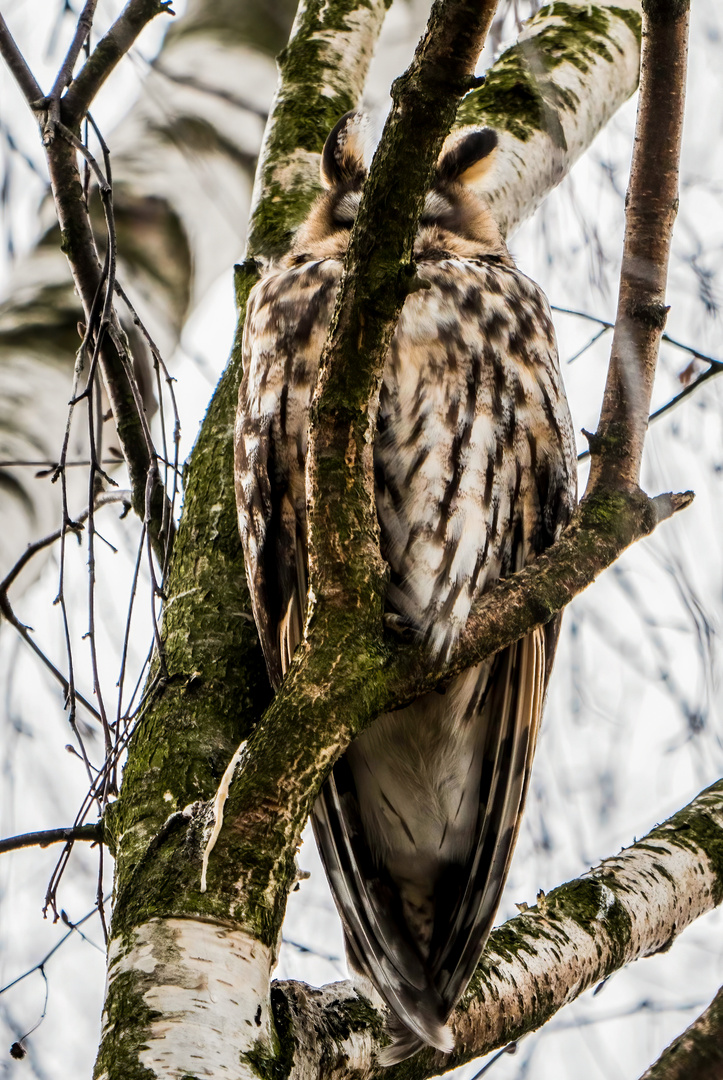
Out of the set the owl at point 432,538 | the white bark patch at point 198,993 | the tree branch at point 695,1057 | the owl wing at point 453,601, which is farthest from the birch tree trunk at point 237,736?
the tree branch at point 695,1057

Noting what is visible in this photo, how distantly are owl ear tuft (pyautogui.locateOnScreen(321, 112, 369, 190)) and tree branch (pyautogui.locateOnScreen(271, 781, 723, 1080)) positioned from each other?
134 cm

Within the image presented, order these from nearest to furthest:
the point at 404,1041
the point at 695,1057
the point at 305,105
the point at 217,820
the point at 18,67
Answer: the point at 695,1057 → the point at 217,820 → the point at 404,1041 → the point at 18,67 → the point at 305,105

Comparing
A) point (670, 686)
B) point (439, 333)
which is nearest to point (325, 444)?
point (439, 333)

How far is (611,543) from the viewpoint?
1.51 meters

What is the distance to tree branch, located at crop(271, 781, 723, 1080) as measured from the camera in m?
1.36

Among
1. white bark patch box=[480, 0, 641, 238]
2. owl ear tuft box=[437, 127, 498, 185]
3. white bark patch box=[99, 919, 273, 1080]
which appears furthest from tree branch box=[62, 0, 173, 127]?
white bark patch box=[99, 919, 273, 1080]

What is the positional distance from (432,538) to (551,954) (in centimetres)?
64

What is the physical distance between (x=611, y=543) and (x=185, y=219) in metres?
1.26

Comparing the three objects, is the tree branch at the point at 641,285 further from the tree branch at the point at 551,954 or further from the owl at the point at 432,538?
the tree branch at the point at 551,954

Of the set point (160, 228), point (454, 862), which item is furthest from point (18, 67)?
point (454, 862)

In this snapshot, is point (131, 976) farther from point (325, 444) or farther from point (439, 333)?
point (439, 333)

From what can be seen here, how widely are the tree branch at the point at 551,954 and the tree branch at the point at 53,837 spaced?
1.31 feet

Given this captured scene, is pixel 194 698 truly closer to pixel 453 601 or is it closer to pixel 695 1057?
pixel 453 601

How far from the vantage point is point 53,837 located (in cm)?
155
